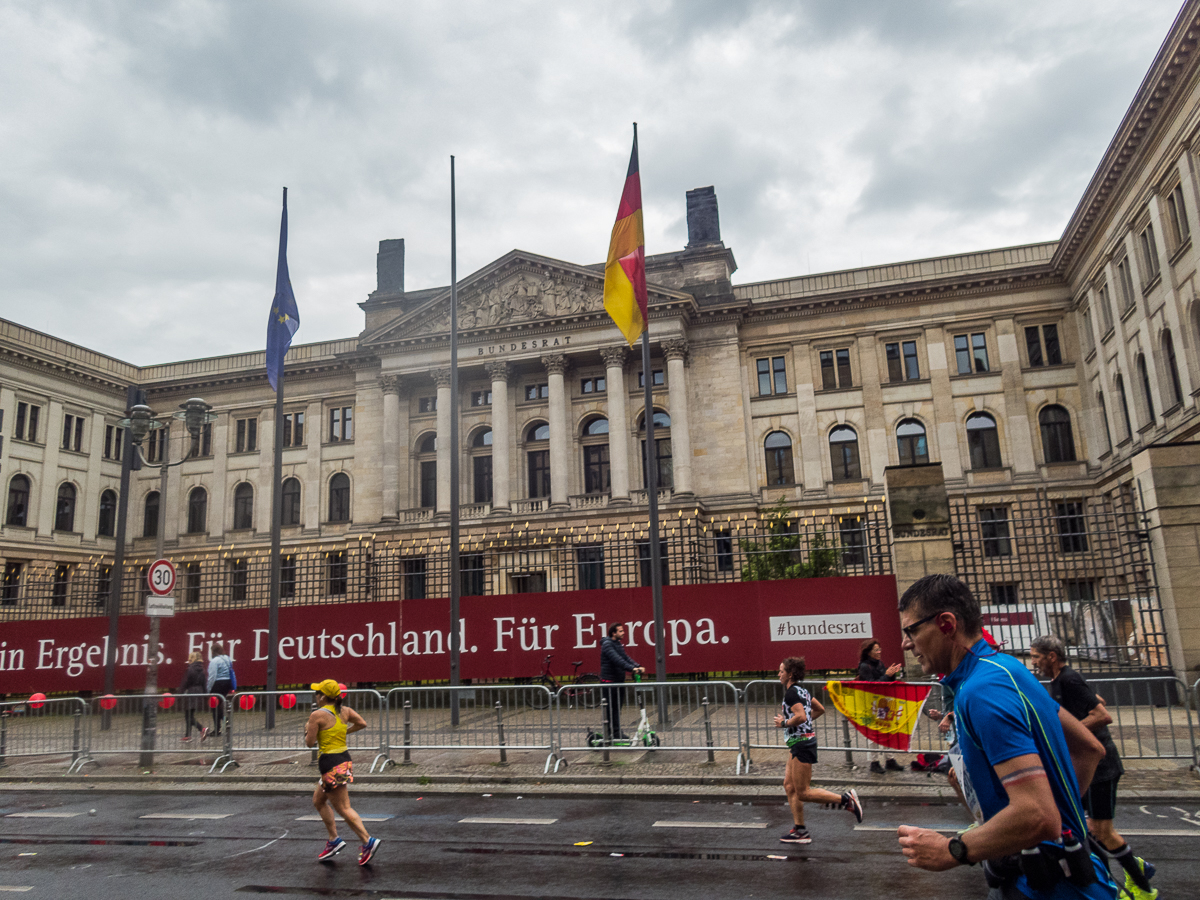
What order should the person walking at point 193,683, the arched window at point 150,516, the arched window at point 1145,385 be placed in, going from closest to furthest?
the person walking at point 193,683 < the arched window at point 1145,385 < the arched window at point 150,516

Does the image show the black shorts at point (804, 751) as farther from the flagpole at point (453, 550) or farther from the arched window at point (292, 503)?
the arched window at point (292, 503)

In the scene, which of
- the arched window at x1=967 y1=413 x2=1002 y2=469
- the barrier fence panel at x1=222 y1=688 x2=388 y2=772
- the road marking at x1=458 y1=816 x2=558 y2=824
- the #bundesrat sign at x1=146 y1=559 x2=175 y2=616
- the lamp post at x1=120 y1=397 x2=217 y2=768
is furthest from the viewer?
the arched window at x1=967 y1=413 x2=1002 y2=469

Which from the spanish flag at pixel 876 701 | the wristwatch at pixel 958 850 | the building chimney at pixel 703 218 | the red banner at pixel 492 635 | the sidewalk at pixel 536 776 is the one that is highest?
the building chimney at pixel 703 218

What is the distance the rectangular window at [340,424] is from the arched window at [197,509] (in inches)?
Answer: 344

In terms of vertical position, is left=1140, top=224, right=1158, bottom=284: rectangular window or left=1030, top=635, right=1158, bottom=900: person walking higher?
left=1140, top=224, right=1158, bottom=284: rectangular window

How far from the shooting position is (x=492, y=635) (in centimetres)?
1741

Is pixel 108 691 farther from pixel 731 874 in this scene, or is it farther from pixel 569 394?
pixel 569 394

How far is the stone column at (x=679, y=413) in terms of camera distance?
38.6m

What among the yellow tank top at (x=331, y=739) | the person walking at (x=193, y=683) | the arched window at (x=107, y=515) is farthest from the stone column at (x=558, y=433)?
the yellow tank top at (x=331, y=739)

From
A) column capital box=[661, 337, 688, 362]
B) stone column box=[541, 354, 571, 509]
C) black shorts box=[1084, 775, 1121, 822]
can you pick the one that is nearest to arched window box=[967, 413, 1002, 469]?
column capital box=[661, 337, 688, 362]

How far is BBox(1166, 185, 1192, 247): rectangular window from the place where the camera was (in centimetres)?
2589

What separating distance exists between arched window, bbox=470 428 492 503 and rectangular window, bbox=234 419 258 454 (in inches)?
545

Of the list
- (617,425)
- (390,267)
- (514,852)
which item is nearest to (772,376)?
(617,425)

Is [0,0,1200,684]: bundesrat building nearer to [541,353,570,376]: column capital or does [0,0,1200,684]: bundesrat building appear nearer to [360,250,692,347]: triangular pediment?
[360,250,692,347]: triangular pediment
